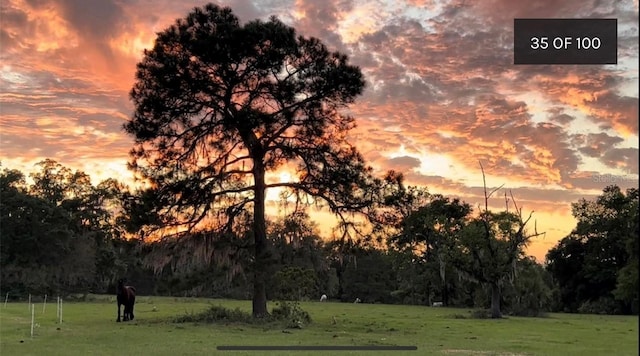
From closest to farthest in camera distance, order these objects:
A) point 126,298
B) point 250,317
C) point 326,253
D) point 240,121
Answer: point 240,121 → point 250,317 → point 126,298 → point 326,253

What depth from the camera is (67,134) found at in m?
23.9

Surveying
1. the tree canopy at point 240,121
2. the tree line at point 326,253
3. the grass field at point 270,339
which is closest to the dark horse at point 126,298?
the tree line at point 326,253

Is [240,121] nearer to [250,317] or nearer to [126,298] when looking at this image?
[250,317]

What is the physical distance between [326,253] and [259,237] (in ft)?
11.9

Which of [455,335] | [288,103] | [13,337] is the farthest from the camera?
[288,103]

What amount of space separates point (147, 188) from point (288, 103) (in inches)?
251

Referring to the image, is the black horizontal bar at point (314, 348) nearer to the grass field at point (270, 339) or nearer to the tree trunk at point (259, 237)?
the grass field at point (270, 339)

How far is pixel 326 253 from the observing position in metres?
26.3

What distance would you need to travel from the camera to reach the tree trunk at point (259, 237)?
75.8ft

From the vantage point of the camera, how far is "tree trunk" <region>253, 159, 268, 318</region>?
23.1 metres

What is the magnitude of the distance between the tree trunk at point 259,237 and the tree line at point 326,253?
0.90ft

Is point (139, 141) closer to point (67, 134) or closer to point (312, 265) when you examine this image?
point (67, 134)

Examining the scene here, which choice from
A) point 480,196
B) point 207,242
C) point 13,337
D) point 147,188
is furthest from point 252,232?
point 480,196

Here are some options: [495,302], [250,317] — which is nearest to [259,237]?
[250,317]
